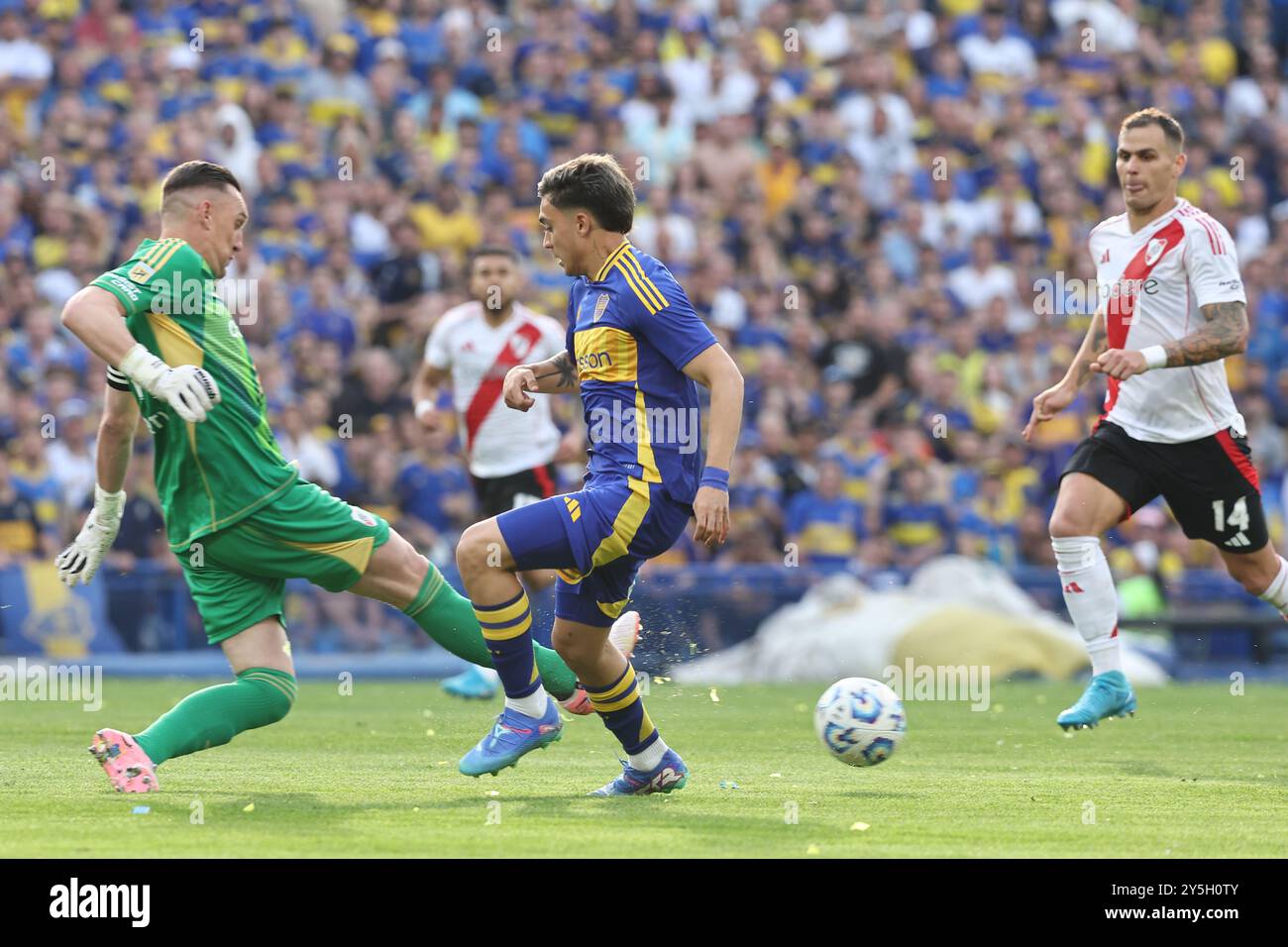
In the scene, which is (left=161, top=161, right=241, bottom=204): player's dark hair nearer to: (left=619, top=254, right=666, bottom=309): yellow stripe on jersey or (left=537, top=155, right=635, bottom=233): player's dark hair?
(left=537, top=155, right=635, bottom=233): player's dark hair

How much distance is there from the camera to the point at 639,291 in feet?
23.0

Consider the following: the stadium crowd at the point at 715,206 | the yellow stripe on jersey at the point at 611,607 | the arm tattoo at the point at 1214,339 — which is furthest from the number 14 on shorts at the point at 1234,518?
the stadium crowd at the point at 715,206

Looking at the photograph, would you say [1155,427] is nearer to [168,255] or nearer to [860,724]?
[860,724]

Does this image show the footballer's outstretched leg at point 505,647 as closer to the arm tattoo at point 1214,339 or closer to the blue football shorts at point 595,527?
the blue football shorts at point 595,527

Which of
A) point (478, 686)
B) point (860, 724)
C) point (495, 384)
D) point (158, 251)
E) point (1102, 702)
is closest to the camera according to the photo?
point (158, 251)

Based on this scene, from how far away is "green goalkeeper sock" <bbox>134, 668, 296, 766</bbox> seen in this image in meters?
7.19

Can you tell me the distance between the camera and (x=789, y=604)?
1603 centimetres

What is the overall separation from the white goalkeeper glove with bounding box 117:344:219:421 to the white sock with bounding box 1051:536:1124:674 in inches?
175

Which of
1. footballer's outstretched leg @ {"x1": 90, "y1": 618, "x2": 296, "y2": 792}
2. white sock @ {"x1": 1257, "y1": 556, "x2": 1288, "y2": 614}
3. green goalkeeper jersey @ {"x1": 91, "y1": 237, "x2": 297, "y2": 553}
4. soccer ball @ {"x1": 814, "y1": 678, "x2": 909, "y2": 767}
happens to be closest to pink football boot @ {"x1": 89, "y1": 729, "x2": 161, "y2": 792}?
footballer's outstretched leg @ {"x1": 90, "y1": 618, "x2": 296, "y2": 792}

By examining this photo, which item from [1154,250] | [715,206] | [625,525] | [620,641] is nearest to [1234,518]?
[1154,250]

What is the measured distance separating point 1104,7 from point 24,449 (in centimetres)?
1439

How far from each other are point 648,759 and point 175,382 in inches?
89.1
